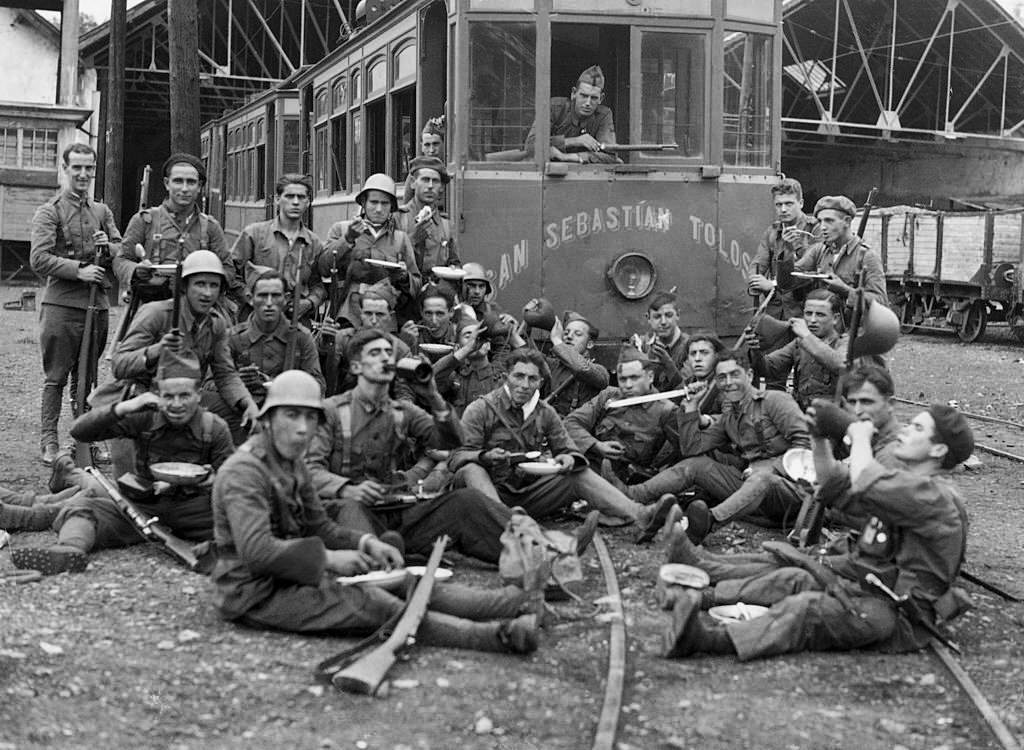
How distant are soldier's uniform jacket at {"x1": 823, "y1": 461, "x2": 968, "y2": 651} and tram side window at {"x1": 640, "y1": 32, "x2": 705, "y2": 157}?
4.99 metres

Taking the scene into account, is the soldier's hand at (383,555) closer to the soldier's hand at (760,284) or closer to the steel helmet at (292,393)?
the steel helmet at (292,393)

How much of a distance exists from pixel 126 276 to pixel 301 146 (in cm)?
776

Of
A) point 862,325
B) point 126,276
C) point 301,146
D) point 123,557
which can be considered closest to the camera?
point 123,557

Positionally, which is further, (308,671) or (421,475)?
(421,475)

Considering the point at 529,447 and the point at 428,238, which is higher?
the point at 428,238

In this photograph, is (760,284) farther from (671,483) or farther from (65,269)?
(65,269)

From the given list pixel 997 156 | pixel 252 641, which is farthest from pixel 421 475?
pixel 997 156

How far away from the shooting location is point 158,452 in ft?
23.3

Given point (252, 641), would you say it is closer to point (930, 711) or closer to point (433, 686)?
point (433, 686)

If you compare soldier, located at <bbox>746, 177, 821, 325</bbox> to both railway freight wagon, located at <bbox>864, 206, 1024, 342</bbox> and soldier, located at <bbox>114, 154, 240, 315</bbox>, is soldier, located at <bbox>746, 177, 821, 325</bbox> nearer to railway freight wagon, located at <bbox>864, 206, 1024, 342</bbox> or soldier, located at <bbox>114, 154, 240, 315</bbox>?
soldier, located at <bbox>114, 154, 240, 315</bbox>

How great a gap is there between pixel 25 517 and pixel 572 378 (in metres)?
3.56

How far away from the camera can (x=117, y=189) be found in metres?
21.5

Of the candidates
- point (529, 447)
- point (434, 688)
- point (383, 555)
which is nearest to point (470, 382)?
point (529, 447)

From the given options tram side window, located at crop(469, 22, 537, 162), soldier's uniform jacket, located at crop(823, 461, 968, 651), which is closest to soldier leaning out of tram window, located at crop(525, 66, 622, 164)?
tram side window, located at crop(469, 22, 537, 162)
